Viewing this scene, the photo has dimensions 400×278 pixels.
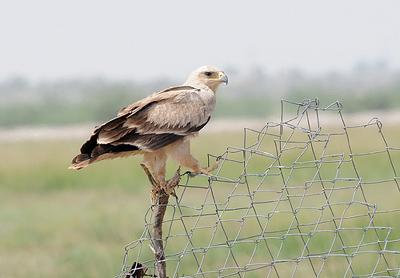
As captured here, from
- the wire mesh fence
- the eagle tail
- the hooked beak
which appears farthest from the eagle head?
the eagle tail

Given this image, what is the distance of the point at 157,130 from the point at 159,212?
0.51 metres

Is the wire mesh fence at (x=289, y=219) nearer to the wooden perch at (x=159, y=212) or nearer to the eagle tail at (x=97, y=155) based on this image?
the wooden perch at (x=159, y=212)

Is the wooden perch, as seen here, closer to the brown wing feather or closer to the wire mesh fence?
the wire mesh fence

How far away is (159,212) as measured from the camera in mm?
4910

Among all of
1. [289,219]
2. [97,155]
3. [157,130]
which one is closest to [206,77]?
[157,130]

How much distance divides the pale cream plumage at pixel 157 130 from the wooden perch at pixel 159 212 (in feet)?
0.15

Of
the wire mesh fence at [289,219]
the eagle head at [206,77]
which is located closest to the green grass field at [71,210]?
the wire mesh fence at [289,219]

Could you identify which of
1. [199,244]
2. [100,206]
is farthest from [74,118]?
[199,244]

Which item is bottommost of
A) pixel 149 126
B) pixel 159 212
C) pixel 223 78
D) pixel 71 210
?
pixel 159 212

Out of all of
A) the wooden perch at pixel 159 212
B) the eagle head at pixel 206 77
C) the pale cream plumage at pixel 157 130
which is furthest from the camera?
the eagle head at pixel 206 77

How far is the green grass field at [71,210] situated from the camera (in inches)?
409

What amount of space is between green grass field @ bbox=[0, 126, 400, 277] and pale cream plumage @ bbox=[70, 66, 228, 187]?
12.8 ft

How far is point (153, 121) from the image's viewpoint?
17.4 ft

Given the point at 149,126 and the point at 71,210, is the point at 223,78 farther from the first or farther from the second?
the point at 71,210
